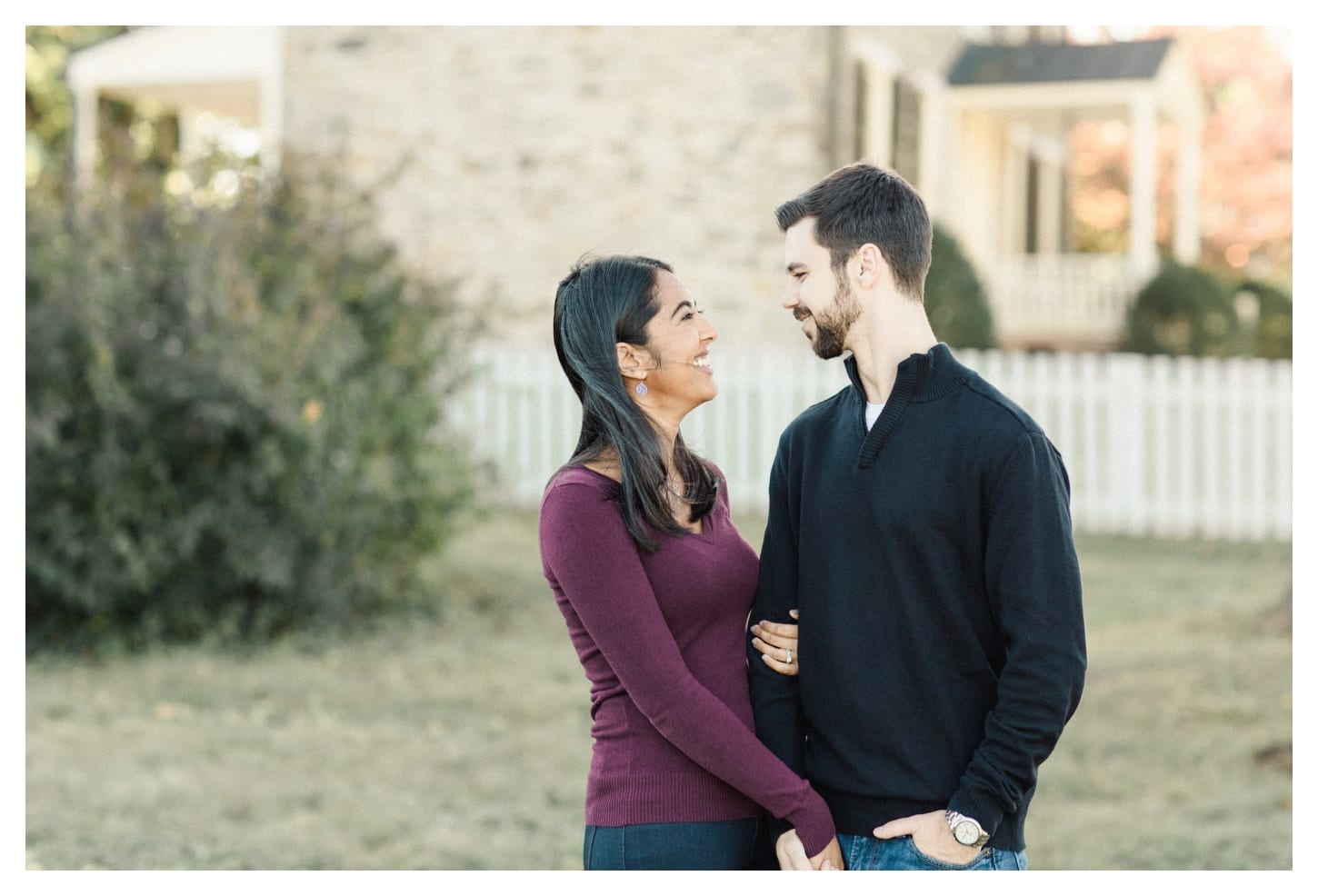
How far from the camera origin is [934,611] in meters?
2.30

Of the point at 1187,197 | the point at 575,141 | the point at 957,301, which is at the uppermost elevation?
the point at 575,141

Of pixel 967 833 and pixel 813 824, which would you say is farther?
pixel 813 824

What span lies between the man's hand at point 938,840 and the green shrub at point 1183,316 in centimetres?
1336

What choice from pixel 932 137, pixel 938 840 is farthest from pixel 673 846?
pixel 932 137

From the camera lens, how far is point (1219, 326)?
14.7 m

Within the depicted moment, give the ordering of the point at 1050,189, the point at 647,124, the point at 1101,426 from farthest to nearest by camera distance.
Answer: the point at 1050,189
the point at 647,124
the point at 1101,426

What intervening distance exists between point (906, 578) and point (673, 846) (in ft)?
1.93

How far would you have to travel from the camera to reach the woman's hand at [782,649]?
244 centimetres

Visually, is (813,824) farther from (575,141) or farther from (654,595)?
(575,141)

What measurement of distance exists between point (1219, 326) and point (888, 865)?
13599 mm

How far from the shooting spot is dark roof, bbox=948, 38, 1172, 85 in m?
16.2

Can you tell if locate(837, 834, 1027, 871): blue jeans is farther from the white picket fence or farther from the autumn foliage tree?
the autumn foliage tree

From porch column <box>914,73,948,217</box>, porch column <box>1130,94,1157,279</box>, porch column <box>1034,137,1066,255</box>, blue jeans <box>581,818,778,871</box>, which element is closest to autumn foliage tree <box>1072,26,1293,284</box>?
porch column <box>1034,137,1066,255</box>
